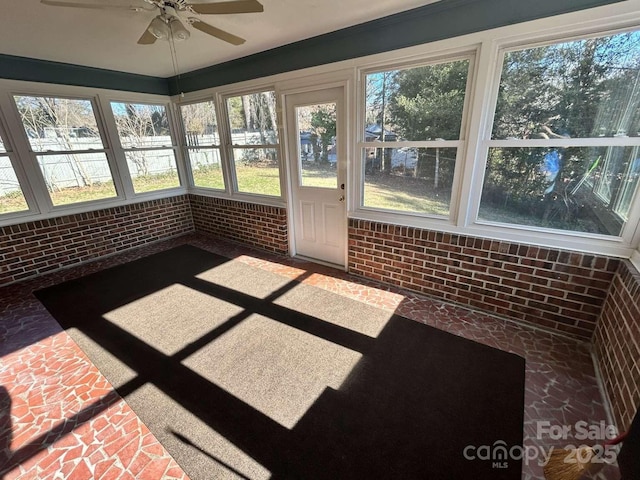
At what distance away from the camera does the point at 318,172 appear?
3314 mm

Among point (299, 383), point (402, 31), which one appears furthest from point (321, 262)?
point (402, 31)

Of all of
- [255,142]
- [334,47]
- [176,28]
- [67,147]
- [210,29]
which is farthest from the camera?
[255,142]

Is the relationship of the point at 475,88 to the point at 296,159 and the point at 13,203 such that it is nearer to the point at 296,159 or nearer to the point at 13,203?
the point at 296,159

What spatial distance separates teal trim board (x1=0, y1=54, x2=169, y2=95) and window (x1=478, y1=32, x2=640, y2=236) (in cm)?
454

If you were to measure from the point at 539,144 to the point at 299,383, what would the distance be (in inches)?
96.2

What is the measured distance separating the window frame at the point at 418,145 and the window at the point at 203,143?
2.36 m

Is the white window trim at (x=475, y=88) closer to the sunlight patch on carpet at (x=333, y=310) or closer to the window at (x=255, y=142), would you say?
the window at (x=255, y=142)

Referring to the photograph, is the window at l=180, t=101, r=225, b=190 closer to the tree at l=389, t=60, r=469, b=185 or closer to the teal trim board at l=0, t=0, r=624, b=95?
the teal trim board at l=0, t=0, r=624, b=95

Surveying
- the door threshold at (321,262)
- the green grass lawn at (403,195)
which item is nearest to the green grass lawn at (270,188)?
the green grass lawn at (403,195)

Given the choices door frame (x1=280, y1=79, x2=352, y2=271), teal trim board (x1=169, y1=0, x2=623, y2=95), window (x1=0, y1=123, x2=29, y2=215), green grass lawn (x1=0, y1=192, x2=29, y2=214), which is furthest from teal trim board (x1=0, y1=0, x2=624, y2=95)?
green grass lawn (x1=0, y1=192, x2=29, y2=214)

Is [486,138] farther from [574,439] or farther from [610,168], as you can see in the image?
[574,439]

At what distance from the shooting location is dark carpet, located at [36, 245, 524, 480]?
1425 mm

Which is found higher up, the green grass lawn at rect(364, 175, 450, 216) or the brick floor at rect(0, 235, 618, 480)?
the green grass lawn at rect(364, 175, 450, 216)

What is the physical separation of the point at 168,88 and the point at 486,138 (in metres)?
4.56
